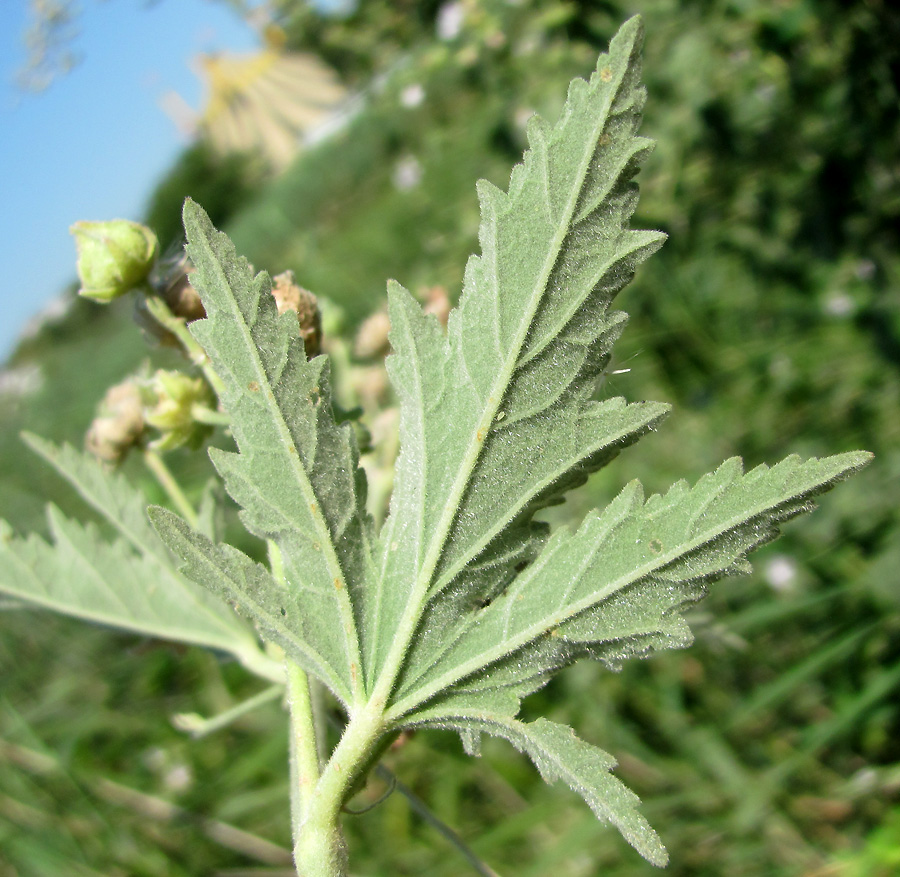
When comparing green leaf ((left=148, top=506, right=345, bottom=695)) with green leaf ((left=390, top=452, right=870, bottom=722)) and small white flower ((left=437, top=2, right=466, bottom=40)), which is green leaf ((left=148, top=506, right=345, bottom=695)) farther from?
small white flower ((left=437, top=2, right=466, bottom=40))

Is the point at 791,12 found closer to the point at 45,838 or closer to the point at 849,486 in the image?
the point at 849,486

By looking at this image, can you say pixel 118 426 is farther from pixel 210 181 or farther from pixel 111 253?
pixel 210 181

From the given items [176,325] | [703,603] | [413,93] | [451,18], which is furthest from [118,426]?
[413,93]

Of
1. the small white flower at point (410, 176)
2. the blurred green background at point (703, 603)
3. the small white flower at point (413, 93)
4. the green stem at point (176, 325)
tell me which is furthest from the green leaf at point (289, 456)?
the small white flower at point (410, 176)

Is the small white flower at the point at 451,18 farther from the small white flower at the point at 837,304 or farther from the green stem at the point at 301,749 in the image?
the green stem at the point at 301,749

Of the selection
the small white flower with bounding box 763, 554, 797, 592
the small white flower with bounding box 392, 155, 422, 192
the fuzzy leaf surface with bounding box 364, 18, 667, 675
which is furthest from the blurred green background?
the small white flower with bounding box 392, 155, 422, 192
